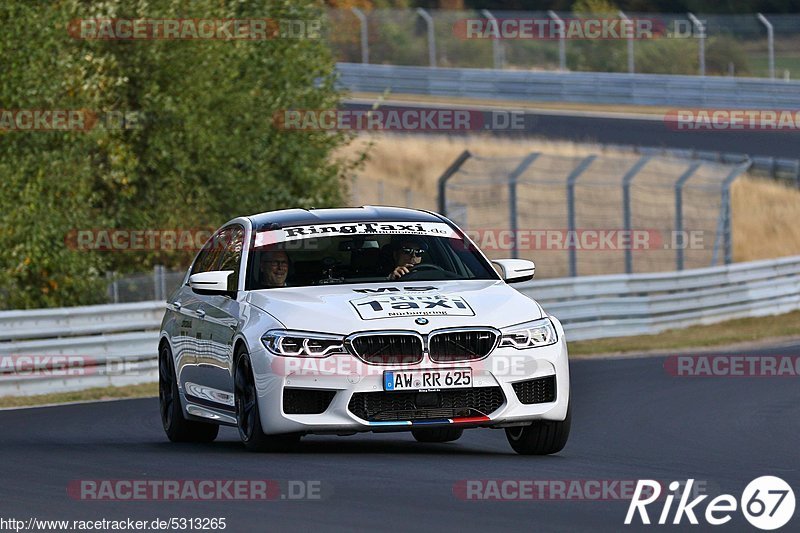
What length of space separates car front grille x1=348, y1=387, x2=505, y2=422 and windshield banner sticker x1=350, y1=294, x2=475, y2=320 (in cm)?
45

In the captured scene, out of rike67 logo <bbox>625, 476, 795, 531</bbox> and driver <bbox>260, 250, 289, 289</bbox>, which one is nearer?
rike67 logo <bbox>625, 476, 795, 531</bbox>

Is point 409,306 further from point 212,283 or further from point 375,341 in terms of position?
point 212,283

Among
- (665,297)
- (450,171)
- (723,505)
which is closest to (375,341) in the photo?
(723,505)

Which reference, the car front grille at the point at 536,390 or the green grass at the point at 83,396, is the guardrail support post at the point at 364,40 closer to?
the green grass at the point at 83,396

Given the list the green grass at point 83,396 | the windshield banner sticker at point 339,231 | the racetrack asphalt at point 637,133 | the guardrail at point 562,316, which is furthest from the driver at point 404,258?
the racetrack asphalt at point 637,133

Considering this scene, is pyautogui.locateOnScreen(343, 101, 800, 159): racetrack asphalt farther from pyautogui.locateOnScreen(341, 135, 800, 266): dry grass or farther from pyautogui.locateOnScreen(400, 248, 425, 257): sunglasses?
pyautogui.locateOnScreen(400, 248, 425, 257): sunglasses

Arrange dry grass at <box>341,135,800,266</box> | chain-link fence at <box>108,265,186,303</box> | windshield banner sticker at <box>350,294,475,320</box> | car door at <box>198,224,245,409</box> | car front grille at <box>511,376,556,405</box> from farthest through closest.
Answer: dry grass at <box>341,135,800,266</box> < chain-link fence at <box>108,265,186,303</box> < car door at <box>198,224,245,409</box> < car front grille at <box>511,376,556,405</box> < windshield banner sticker at <box>350,294,475,320</box>

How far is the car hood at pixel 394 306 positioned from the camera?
9.77m

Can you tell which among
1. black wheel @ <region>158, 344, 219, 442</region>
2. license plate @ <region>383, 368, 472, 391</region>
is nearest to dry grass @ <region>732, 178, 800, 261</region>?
black wheel @ <region>158, 344, 219, 442</region>

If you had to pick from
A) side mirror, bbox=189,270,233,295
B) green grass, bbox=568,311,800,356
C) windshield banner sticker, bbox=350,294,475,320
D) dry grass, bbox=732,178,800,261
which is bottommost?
dry grass, bbox=732,178,800,261

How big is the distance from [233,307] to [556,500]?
130 inches

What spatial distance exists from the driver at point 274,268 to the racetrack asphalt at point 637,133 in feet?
96.7

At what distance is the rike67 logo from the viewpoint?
7555 millimetres

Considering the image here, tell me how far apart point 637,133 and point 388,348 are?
32.6 m
